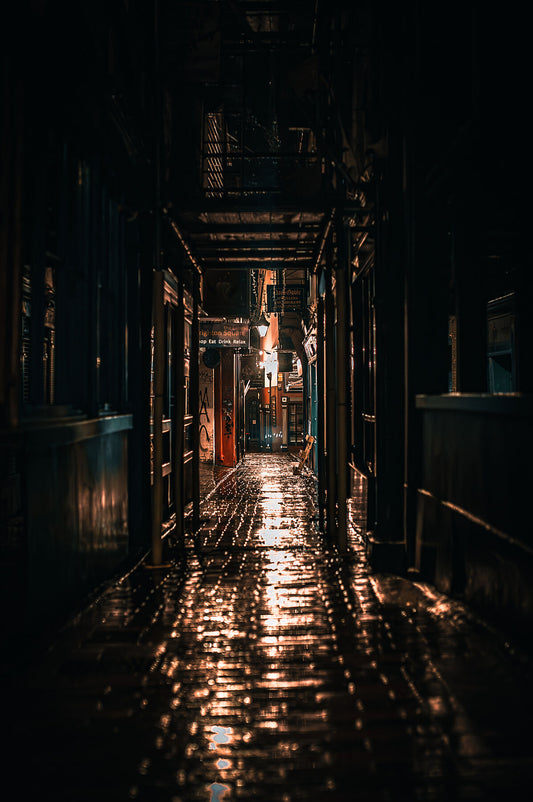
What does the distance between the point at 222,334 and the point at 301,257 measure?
353 inches

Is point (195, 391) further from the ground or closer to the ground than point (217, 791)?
further from the ground

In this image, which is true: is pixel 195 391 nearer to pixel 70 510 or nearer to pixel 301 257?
pixel 301 257

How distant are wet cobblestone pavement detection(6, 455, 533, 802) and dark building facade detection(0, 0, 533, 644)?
58cm

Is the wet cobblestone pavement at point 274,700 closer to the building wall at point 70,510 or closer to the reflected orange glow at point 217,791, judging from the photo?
the reflected orange glow at point 217,791

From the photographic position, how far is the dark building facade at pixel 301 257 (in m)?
4.60

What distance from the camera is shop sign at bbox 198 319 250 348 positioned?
18625mm

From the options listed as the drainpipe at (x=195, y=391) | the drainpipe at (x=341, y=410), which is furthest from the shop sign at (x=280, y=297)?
the drainpipe at (x=341, y=410)

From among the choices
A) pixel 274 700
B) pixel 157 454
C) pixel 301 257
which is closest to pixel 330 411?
pixel 157 454

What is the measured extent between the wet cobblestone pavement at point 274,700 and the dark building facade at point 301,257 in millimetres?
584

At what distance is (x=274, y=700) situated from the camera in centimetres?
360

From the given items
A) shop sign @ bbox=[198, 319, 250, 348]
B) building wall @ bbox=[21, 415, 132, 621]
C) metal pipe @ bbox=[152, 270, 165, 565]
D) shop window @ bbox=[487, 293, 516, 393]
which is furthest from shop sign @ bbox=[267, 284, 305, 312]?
building wall @ bbox=[21, 415, 132, 621]

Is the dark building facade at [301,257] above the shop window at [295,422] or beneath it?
above

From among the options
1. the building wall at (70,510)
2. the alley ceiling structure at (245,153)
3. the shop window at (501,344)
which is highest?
the alley ceiling structure at (245,153)

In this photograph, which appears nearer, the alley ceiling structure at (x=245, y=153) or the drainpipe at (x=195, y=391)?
the alley ceiling structure at (x=245, y=153)
